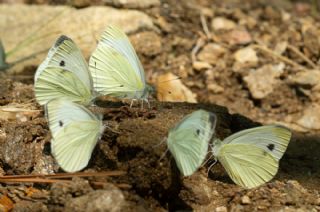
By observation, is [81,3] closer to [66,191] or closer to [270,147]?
[270,147]

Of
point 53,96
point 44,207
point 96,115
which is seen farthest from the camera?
point 53,96

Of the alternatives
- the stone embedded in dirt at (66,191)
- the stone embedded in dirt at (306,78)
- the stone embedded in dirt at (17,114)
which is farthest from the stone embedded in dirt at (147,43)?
the stone embedded in dirt at (66,191)

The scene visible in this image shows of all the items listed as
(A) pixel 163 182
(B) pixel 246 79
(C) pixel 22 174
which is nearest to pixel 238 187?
(A) pixel 163 182

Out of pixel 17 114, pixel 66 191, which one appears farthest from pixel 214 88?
pixel 66 191

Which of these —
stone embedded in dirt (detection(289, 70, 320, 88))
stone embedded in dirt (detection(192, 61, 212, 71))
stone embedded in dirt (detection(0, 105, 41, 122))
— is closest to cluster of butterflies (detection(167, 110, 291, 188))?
stone embedded in dirt (detection(0, 105, 41, 122))

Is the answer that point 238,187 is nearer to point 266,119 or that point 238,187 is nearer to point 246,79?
point 266,119

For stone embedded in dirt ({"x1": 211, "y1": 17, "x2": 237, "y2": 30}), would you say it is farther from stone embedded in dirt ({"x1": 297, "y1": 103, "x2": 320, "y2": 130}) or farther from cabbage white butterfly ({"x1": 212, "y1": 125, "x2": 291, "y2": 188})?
cabbage white butterfly ({"x1": 212, "y1": 125, "x2": 291, "y2": 188})
